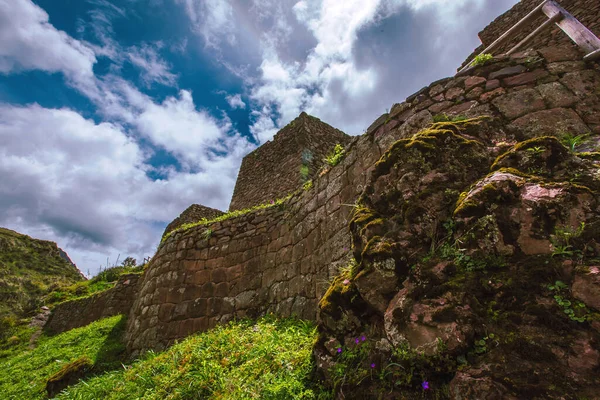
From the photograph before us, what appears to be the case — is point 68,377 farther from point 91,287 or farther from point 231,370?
point 91,287

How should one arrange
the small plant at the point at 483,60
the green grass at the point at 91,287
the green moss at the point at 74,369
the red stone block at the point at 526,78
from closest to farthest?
the red stone block at the point at 526,78 → the small plant at the point at 483,60 → the green moss at the point at 74,369 → the green grass at the point at 91,287

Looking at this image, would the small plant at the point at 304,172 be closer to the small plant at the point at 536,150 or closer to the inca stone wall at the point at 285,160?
the inca stone wall at the point at 285,160

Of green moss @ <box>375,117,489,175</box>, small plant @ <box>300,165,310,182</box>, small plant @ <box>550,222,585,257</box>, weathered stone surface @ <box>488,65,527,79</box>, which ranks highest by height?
small plant @ <box>300,165,310,182</box>

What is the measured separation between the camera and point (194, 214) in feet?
50.3

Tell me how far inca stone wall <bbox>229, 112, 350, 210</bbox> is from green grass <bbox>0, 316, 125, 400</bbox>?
240 inches

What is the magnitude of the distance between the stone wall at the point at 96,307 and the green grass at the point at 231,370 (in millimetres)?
6044

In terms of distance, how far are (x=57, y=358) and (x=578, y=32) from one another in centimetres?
1169

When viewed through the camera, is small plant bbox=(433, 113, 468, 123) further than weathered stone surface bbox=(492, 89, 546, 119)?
Yes

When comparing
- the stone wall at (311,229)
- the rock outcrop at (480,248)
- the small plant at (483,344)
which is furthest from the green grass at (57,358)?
the small plant at (483,344)

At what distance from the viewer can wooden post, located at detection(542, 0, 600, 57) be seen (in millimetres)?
3309

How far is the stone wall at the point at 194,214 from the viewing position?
50.0 feet

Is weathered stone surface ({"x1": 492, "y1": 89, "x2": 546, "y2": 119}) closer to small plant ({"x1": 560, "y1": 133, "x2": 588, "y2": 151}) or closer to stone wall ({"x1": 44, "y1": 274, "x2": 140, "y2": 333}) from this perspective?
small plant ({"x1": 560, "y1": 133, "x2": 588, "y2": 151})

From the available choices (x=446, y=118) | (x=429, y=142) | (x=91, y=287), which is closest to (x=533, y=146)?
(x=429, y=142)

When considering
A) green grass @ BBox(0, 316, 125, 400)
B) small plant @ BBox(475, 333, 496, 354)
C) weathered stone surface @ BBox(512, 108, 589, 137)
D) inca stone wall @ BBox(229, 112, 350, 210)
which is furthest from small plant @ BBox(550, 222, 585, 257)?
inca stone wall @ BBox(229, 112, 350, 210)
